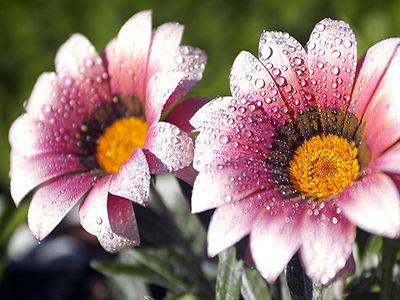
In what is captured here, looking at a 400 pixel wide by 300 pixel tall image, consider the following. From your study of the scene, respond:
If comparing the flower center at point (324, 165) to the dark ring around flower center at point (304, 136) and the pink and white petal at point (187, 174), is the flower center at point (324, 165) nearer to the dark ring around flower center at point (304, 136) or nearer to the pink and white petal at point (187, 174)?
the dark ring around flower center at point (304, 136)

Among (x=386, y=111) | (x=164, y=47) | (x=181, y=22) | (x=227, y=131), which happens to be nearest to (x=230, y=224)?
(x=227, y=131)

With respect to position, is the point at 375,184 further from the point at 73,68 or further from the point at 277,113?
the point at 73,68

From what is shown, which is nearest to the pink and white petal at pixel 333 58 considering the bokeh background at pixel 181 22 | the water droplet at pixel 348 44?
the water droplet at pixel 348 44

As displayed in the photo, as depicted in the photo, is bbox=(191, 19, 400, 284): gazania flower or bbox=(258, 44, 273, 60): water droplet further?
bbox=(258, 44, 273, 60): water droplet

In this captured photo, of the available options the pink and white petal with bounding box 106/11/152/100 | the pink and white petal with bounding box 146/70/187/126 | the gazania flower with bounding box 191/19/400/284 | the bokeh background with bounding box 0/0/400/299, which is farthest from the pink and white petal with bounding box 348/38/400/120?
the bokeh background with bounding box 0/0/400/299

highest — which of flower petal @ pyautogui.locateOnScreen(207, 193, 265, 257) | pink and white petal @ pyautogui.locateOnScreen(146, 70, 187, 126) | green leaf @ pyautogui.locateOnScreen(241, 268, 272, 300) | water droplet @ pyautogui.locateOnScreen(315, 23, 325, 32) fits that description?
water droplet @ pyautogui.locateOnScreen(315, 23, 325, 32)

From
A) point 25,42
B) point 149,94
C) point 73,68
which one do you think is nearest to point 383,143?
point 149,94

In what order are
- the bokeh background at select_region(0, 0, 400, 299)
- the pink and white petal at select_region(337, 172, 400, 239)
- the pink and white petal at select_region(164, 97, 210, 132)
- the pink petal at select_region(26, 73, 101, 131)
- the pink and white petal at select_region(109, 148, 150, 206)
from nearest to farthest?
1. the pink and white petal at select_region(337, 172, 400, 239)
2. the pink and white petal at select_region(109, 148, 150, 206)
3. the pink and white petal at select_region(164, 97, 210, 132)
4. the pink petal at select_region(26, 73, 101, 131)
5. the bokeh background at select_region(0, 0, 400, 299)

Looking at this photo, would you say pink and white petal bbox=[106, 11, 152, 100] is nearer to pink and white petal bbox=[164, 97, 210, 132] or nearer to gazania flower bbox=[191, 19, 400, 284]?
pink and white petal bbox=[164, 97, 210, 132]
